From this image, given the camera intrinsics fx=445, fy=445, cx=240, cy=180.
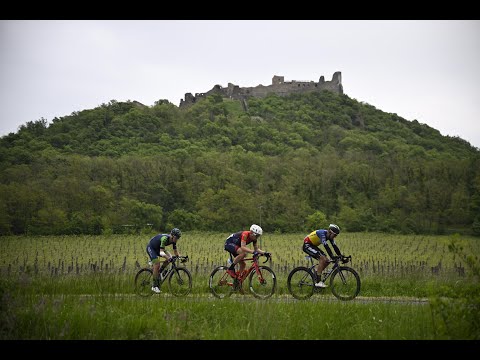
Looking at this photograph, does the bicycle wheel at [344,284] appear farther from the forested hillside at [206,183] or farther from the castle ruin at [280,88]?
the castle ruin at [280,88]

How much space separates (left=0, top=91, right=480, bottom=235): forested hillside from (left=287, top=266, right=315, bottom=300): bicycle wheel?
3559 centimetres

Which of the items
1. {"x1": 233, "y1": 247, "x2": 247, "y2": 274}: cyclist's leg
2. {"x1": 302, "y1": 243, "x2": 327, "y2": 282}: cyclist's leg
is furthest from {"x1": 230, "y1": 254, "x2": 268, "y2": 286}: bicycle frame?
{"x1": 302, "y1": 243, "x2": 327, "y2": 282}: cyclist's leg

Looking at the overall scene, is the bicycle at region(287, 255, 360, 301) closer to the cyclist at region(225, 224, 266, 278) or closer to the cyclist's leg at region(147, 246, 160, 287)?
the cyclist at region(225, 224, 266, 278)

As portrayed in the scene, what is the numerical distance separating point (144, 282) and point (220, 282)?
81.9 inches

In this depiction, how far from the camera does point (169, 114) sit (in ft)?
285

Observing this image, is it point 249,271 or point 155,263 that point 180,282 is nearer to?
point 155,263

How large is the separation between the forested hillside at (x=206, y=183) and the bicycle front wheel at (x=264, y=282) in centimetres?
3513

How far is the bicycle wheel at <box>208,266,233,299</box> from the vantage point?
38.2 feet

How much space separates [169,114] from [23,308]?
81.3 meters

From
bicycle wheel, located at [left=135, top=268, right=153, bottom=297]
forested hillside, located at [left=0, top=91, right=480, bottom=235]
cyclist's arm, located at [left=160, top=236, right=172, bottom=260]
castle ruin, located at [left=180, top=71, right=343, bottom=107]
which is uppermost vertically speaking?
castle ruin, located at [left=180, top=71, right=343, bottom=107]

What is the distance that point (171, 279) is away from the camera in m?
12.1

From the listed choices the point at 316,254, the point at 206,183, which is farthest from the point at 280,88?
the point at 316,254

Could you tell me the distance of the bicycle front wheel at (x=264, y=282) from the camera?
1138cm
